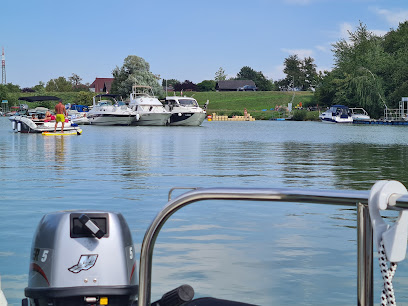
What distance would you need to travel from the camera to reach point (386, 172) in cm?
1984

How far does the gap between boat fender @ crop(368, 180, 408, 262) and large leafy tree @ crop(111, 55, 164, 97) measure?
4574 inches

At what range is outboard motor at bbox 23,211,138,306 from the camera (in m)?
3.90

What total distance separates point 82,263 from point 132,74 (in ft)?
385

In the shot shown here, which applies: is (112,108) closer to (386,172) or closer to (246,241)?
(386,172)

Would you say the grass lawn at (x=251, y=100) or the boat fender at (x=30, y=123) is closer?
the boat fender at (x=30, y=123)

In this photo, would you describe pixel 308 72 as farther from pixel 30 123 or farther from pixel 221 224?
pixel 221 224

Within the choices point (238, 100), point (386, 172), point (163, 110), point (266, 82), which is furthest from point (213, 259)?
point (266, 82)

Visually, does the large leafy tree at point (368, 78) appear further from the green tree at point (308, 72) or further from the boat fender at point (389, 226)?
the boat fender at point (389, 226)

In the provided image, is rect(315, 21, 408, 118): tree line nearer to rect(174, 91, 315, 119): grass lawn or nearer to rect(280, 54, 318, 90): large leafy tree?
rect(174, 91, 315, 119): grass lawn

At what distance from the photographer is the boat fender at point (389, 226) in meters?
2.44

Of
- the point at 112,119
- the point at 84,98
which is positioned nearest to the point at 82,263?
the point at 112,119

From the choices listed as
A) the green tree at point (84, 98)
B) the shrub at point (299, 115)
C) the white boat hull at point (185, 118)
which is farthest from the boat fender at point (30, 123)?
the green tree at point (84, 98)

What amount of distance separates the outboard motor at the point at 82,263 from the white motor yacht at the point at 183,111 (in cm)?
6727

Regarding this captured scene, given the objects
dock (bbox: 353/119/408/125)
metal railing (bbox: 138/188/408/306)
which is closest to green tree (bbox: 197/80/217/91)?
dock (bbox: 353/119/408/125)
